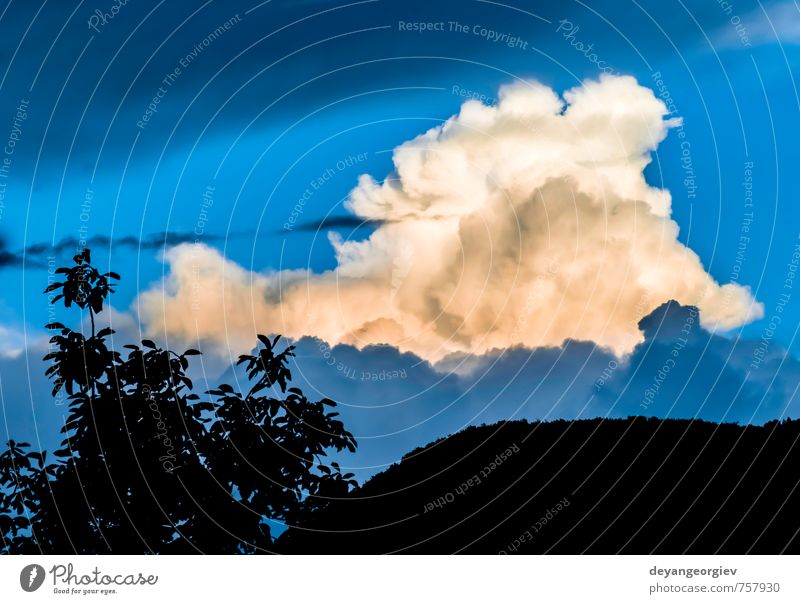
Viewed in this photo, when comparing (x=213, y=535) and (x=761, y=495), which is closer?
(x=213, y=535)

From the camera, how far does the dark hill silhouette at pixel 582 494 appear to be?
16.2 m

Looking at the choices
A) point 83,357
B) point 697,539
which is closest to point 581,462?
point 697,539

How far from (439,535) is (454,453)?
6.97 feet

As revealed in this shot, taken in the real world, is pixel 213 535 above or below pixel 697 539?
above

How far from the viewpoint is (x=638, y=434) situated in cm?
1873

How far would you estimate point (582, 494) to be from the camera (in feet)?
56.7

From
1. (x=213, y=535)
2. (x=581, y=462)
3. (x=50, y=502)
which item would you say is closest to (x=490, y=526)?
(x=581, y=462)

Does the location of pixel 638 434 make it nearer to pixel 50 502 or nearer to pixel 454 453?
pixel 454 453

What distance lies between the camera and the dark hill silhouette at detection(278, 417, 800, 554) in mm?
16203

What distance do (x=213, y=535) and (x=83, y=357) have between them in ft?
11.5
